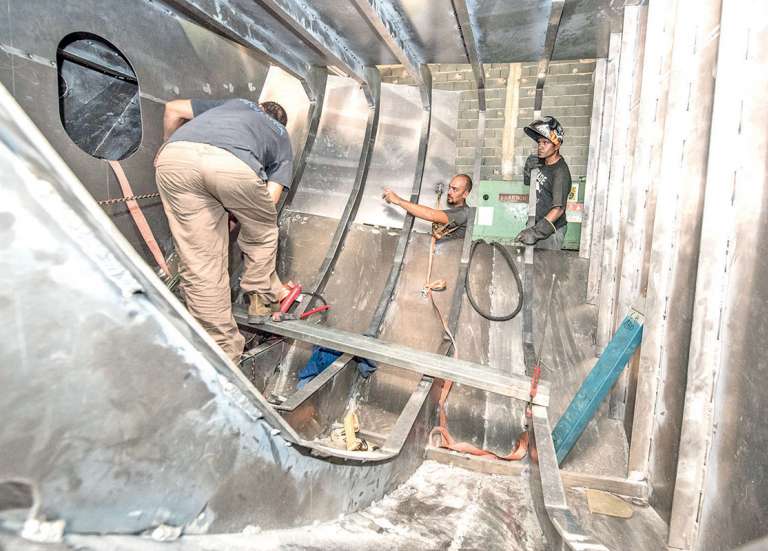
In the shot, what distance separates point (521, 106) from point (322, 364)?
17.1 feet

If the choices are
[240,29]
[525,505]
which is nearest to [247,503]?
[525,505]

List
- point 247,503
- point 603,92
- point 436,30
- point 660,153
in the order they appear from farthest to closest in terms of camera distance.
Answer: point 603,92 < point 436,30 < point 660,153 < point 247,503

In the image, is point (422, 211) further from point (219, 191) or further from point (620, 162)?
point (219, 191)

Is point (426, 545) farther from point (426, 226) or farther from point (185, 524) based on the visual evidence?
point (426, 226)

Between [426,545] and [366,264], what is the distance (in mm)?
2063

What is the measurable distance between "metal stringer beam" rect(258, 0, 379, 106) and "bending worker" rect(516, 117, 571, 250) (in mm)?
1432

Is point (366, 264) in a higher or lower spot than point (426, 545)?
higher

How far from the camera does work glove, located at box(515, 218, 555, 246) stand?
2.77 m

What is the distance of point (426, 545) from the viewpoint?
1045 mm

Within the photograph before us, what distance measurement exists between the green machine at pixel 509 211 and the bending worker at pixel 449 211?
6.06 feet

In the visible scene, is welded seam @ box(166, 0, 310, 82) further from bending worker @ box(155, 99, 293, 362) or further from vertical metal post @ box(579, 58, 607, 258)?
vertical metal post @ box(579, 58, 607, 258)

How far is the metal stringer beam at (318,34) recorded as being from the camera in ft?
6.42

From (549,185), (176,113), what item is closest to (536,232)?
(549,185)

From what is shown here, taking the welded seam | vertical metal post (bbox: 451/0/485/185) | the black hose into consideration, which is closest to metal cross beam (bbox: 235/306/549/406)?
the black hose
